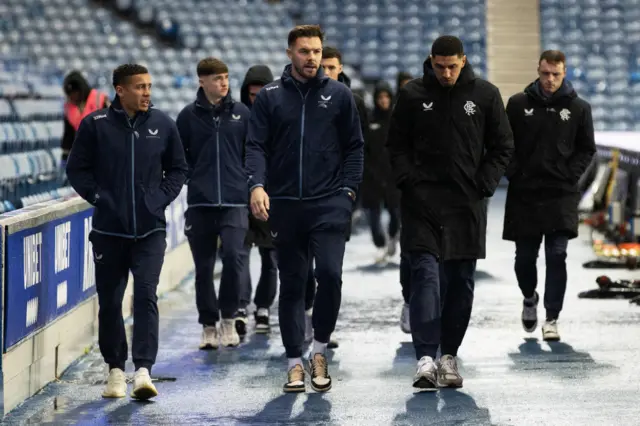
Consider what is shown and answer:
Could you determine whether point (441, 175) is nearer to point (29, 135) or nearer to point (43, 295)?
point (43, 295)

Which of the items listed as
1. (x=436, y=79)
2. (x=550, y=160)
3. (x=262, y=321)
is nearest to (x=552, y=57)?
(x=550, y=160)

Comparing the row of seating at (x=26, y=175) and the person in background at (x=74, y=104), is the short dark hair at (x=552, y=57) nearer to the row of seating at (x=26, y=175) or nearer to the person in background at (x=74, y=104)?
the row of seating at (x=26, y=175)

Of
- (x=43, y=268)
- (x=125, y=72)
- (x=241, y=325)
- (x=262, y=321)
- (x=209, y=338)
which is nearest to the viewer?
(x=125, y=72)

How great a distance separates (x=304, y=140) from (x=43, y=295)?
1721 millimetres

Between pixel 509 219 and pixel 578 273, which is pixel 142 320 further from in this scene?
pixel 578 273

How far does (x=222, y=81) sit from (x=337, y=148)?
1856mm

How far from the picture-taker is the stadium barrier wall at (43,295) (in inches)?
253

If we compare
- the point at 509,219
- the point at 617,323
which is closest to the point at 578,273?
the point at 617,323

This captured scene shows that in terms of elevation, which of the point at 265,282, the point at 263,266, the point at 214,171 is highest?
the point at 214,171

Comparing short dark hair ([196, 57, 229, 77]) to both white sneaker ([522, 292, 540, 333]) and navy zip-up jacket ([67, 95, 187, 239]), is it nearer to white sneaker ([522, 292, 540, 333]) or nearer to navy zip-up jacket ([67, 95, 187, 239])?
navy zip-up jacket ([67, 95, 187, 239])

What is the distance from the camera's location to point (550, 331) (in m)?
8.63

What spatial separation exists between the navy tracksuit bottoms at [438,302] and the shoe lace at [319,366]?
497 millimetres

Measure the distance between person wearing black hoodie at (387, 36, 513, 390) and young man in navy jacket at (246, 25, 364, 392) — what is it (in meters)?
0.31

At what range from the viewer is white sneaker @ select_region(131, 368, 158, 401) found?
21.8ft
